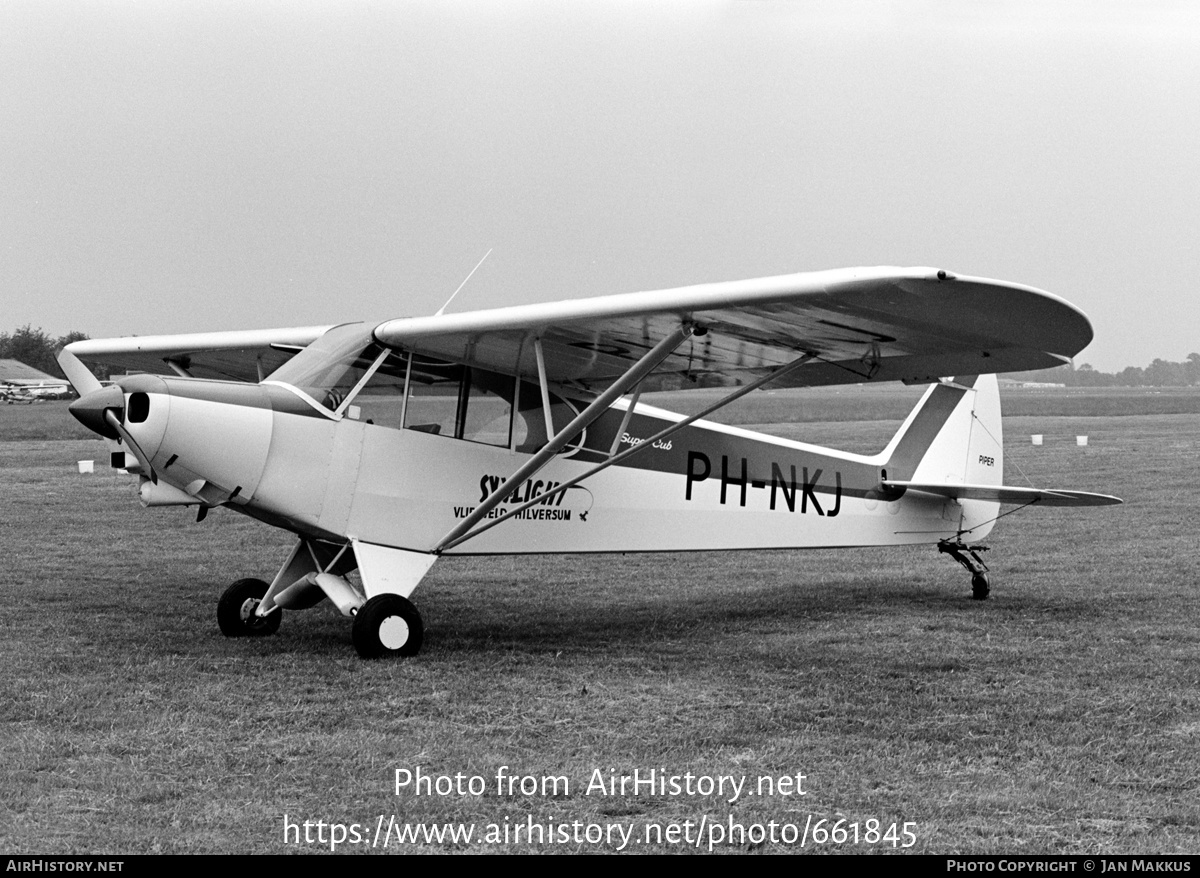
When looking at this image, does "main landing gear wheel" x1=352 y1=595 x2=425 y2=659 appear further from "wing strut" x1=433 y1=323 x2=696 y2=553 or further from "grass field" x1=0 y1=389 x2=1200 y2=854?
"wing strut" x1=433 y1=323 x2=696 y2=553

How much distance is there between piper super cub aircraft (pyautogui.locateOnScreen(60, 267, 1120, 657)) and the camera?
6844 millimetres

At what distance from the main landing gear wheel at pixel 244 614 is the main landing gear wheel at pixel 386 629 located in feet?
3.76

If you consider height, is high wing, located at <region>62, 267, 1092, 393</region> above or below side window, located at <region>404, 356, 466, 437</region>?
above

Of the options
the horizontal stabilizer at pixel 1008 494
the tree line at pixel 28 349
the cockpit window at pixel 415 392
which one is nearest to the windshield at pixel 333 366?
the cockpit window at pixel 415 392

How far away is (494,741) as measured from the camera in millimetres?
5793

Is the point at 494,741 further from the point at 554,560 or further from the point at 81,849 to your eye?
the point at 554,560

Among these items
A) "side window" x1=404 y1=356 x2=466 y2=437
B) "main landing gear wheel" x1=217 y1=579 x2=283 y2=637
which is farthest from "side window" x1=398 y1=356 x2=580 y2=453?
"main landing gear wheel" x1=217 y1=579 x2=283 y2=637

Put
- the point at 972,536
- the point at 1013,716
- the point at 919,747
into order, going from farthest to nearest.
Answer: the point at 972,536
the point at 1013,716
the point at 919,747

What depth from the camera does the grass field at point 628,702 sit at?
4711mm

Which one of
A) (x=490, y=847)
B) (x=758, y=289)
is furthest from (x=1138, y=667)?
(x=490, y=847)

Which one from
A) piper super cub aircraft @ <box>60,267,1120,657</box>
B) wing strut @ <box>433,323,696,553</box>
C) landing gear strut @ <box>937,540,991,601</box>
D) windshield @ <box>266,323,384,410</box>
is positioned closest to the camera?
piper super cub aircraft @ <box>60,267,1120,657</box>

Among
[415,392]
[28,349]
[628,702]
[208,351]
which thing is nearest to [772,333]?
[628,702]

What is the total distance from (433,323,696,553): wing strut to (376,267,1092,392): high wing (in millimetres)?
169
